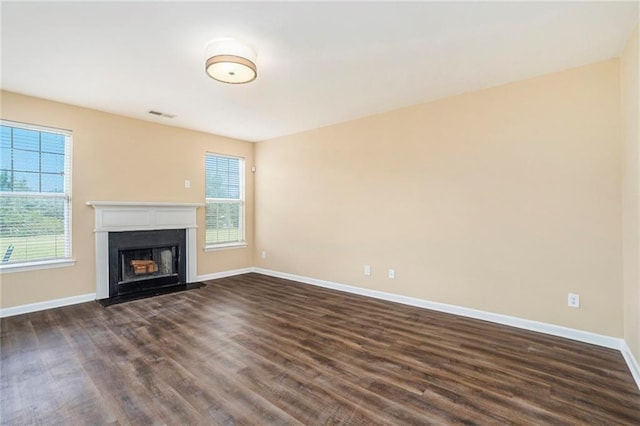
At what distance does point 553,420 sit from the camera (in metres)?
1.72

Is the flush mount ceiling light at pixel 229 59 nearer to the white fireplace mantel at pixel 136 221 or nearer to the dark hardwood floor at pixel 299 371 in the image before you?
the dark hardwood floor at pixel 299 371

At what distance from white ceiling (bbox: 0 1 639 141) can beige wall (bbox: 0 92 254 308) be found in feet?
0.93

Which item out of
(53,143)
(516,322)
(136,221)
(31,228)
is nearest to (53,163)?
(53,143)

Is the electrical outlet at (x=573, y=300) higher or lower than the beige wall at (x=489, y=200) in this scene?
lower

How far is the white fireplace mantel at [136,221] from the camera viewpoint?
4016 mm

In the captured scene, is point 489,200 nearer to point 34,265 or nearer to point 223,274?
point 223,274

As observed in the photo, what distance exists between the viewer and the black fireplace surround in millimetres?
4148

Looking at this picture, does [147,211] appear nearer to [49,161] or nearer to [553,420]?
[49,161]

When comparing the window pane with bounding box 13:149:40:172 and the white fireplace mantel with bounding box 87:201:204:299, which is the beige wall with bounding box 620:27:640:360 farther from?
the window pane with bounding box 13:149:40:172

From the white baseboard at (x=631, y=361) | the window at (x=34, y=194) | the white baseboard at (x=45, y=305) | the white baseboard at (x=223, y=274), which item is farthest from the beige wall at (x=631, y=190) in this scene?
the window at (x=34, y=194)

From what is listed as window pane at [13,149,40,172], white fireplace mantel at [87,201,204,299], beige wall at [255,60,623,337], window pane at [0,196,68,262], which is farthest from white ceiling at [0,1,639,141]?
white fireplace mantel at [87,201,204,299]

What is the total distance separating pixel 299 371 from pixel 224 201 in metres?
3.87

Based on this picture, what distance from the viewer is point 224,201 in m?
5.51

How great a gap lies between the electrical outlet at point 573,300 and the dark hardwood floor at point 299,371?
34 centimetres
